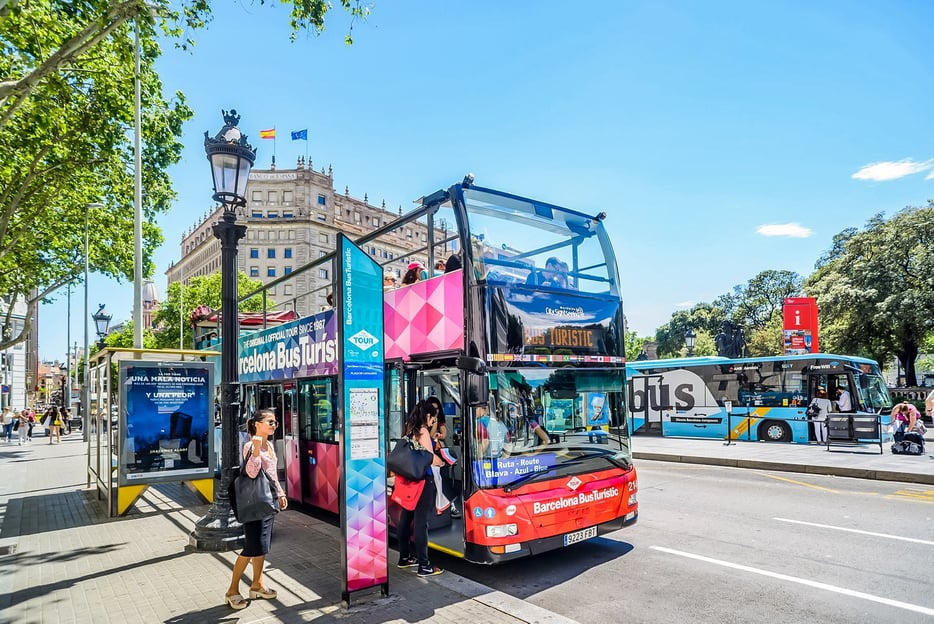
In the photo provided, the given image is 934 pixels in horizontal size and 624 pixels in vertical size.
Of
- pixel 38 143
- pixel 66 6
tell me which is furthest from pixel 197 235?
pixel 66 6

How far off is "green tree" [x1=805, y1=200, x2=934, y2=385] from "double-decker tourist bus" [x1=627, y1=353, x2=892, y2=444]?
15809 mm

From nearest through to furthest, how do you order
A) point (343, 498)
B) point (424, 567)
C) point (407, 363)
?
point (343, 498) < point (424, 567) < point (407, 363)

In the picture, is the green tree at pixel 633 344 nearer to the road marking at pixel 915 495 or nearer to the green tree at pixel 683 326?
the green tree at pixel 683 326

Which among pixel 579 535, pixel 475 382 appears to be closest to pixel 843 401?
pixel 579 535

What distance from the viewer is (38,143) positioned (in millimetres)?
14781

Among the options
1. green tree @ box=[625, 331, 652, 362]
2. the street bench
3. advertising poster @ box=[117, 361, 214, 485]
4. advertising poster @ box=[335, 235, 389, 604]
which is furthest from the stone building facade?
advertising poster @ box=[335, 235, 389, 604]

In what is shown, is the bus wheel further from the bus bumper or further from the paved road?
the bus bumper

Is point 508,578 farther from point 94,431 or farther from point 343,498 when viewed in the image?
point 94,431

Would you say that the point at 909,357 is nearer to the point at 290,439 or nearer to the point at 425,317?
the point at 290,439

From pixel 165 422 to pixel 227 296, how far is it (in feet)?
13.0

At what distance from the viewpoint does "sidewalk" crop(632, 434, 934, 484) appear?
41.1 ft

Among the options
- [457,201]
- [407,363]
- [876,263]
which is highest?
[876,263]

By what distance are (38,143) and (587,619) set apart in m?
16.8

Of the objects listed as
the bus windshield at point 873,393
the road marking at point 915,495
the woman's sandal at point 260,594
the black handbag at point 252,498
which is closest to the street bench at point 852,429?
the bus windshield at point 873,393
